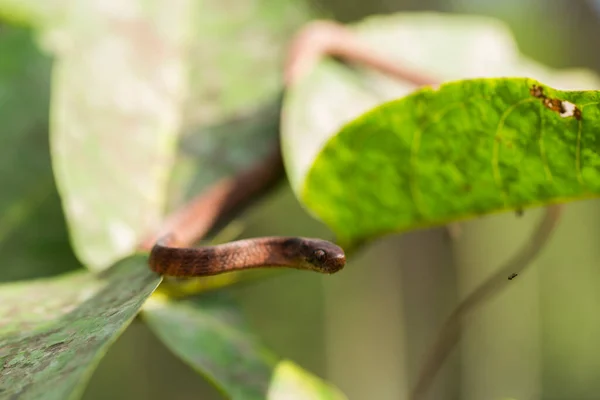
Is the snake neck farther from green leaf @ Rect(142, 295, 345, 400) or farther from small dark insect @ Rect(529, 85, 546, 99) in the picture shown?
small dark insect @ Rect(529, 85, 546, 99)

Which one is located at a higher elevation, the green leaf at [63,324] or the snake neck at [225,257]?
the green leaf at [63,324]

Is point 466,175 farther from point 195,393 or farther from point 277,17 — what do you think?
point 195,393

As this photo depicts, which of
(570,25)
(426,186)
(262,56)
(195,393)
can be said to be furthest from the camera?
(195,393)

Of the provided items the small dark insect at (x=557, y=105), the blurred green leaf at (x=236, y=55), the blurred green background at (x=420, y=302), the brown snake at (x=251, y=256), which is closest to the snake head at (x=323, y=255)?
the brown snake at (x=251, y=256)

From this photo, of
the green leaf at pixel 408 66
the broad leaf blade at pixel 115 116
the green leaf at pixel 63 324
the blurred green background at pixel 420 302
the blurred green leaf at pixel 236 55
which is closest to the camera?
the green leaf at pixel 63 324

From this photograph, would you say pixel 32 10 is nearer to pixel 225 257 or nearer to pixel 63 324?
pixel 225 257

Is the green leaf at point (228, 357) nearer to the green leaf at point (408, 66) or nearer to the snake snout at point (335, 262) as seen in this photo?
the snake snout at point (335, 262)

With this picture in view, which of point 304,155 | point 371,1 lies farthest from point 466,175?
point 371,1
